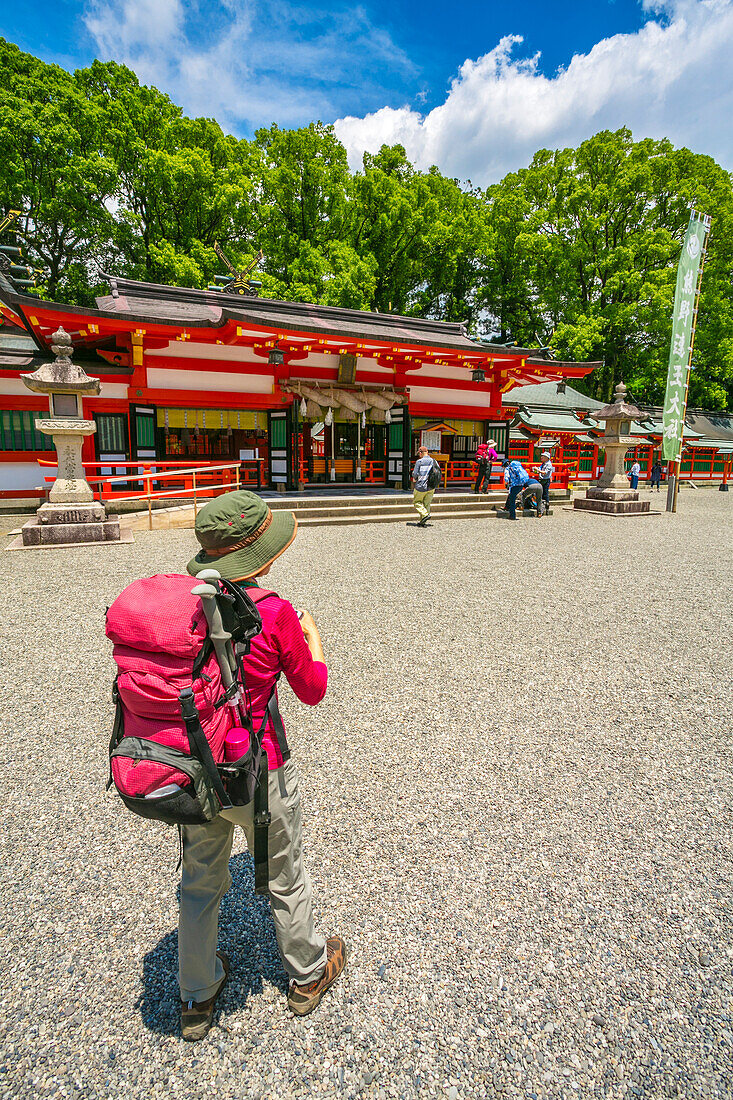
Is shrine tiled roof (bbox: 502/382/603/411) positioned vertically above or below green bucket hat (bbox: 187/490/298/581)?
above

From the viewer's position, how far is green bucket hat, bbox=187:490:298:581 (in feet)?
4.80

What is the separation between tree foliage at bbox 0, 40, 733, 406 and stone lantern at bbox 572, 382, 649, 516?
11818mm

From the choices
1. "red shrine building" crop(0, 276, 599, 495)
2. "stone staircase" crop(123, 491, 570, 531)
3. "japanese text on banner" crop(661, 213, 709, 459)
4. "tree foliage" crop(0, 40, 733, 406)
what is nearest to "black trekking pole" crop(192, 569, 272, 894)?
"stone staircase" crop(123, 491, 570, 531)

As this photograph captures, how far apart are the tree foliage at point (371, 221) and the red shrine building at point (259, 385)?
303 inches

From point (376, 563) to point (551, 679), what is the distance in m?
3.92

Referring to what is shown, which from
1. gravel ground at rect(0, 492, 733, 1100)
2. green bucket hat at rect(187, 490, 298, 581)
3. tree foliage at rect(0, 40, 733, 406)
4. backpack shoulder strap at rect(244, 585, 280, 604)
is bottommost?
gravel ground at rect(0, 492, 733, 1100)

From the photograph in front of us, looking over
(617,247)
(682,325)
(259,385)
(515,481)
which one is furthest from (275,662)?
(617,247)

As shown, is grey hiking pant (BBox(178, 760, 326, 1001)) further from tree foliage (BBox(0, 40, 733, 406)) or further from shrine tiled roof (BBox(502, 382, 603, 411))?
shrine tiled roof (BBox(502, 382, 603, 411))

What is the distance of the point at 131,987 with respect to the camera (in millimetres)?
1690

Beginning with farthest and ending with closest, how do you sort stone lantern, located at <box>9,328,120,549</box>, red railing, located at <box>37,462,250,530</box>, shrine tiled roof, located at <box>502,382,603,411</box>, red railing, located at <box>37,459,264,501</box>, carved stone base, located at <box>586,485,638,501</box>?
shrine tiled roof, located at <box>502,382,603,411</box>
carved stone base, located at <box>586,485,638,501</box>
red railing, located at <box>37,459,264,501</box>
red railing, located at <box>37,462,250,530</box>
stone lantern, located at <box>9,328,120,549</box>

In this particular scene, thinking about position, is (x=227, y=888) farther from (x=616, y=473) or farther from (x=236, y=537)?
(x=616, y=473)

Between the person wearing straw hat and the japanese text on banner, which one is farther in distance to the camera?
the japanese text on banner

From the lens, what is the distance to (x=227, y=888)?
1482 mm

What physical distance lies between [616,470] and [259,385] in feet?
31.3
